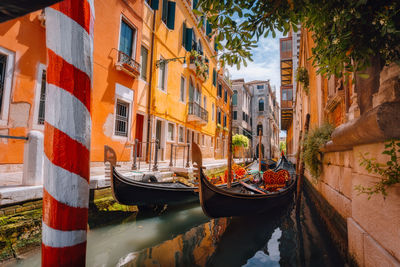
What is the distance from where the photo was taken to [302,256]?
10.5ft

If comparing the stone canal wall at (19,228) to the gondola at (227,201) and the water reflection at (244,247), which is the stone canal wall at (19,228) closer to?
the water reflection at (244,247)

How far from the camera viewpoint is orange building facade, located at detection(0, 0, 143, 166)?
421 centimetres

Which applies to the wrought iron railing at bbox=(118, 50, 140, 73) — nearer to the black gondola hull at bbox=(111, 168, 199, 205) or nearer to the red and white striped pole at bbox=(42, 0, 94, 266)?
the black gondola hull at bbox=(111, 168, 199, 205)

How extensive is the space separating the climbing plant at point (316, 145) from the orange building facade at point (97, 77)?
17.3 ft

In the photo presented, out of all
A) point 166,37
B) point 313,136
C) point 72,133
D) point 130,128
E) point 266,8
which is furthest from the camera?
point 166,37

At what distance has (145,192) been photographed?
434cm

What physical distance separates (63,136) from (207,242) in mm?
3421

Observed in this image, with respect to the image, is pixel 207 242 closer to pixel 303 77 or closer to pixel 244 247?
pixel 244 247

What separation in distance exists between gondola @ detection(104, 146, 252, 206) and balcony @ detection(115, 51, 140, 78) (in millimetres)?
4010

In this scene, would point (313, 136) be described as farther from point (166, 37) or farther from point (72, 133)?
point (166, 37)

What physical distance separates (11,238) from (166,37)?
8.69 meters

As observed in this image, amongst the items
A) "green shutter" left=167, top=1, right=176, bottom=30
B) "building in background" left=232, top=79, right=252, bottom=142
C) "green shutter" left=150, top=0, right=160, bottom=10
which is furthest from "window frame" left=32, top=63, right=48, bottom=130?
"building in background" left=232, top=79, right=252, bottom=142

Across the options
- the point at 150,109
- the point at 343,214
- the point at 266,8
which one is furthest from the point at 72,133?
the point at 150,109

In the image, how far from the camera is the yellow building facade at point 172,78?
8375mm
